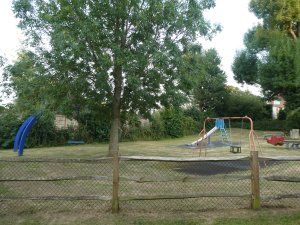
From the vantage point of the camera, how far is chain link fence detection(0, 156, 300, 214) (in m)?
5.97

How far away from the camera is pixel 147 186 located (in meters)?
8.22

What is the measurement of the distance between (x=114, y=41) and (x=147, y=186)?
5.75 meters

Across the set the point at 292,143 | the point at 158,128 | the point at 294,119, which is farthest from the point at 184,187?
the point at 294,119

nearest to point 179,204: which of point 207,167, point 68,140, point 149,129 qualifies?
point 207,167

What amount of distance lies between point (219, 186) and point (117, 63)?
505 centimetres

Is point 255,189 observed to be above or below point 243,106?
below

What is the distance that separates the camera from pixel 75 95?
41.4 feet

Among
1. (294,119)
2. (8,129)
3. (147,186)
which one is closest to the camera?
(147,186)

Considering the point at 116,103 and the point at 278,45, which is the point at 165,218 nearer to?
the point at 116,103

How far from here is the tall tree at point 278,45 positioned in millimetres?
28844

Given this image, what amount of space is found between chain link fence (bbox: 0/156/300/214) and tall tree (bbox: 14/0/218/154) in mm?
2784

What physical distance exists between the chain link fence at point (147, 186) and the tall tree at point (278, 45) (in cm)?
1921

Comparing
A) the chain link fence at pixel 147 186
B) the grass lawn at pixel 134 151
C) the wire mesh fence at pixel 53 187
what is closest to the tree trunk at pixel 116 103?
the grass lawn at pixel 134 151

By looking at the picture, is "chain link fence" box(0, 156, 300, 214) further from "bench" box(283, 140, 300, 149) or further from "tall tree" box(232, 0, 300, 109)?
"tall tree" box(232, 0, 300, 109)
